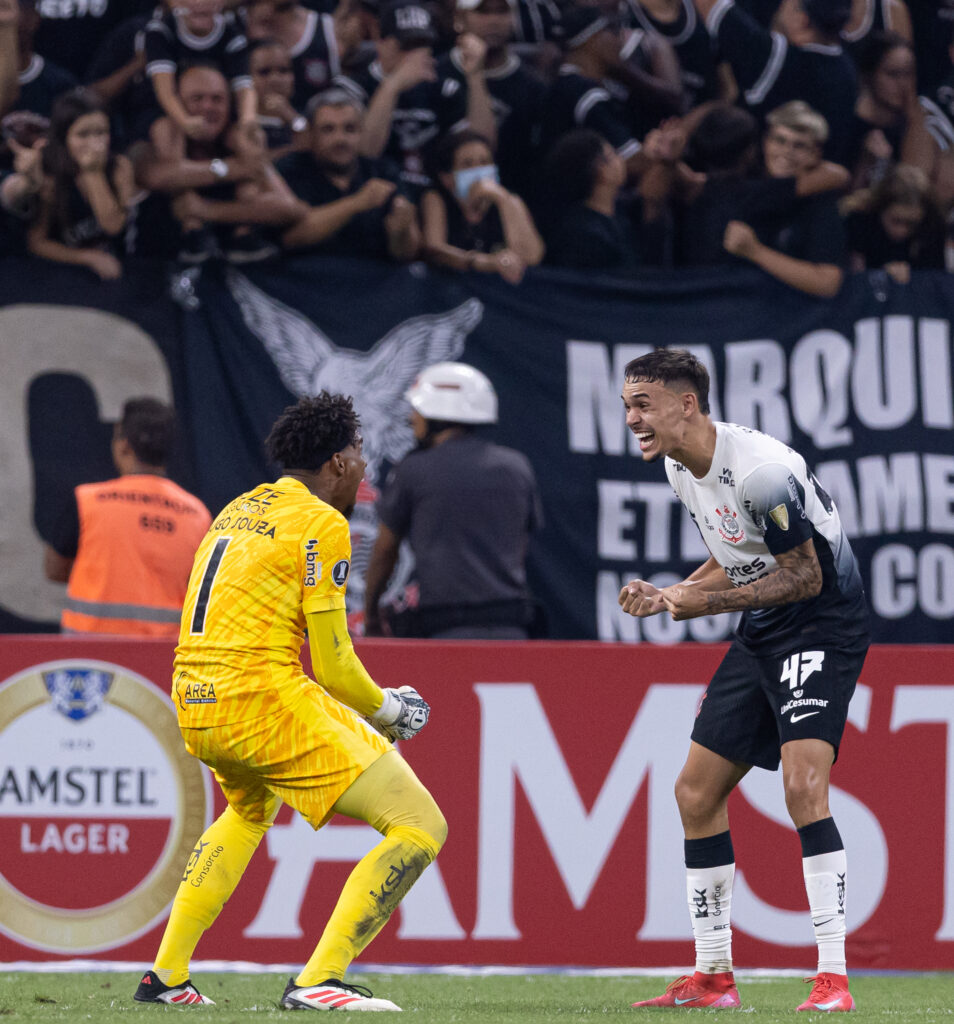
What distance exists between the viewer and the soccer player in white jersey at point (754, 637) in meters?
4.50

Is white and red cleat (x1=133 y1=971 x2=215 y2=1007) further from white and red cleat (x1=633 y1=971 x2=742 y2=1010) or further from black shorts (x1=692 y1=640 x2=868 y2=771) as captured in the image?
black shorts (x1=692 y1=640 x2=868 y2=771)

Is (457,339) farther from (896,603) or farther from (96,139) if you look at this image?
(896,603)

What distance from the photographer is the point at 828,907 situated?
450 centimetres

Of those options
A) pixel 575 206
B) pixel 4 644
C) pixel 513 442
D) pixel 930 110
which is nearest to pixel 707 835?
pixel 4 644

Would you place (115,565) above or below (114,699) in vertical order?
above

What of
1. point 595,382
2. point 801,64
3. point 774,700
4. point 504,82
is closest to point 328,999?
point 774,700

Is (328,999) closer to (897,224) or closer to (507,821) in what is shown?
(507,821)

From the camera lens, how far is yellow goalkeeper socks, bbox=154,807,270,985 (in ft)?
14.6

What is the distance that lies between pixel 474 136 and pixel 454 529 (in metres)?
3.41

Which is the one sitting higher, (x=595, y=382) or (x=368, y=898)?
(x=595, y=382)

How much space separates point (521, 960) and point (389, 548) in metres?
1.82

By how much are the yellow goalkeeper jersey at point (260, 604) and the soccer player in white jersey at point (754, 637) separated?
0.89m

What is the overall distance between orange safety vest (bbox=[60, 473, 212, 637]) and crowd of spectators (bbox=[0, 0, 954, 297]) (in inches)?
83.5

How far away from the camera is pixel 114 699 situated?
18.9 feet
